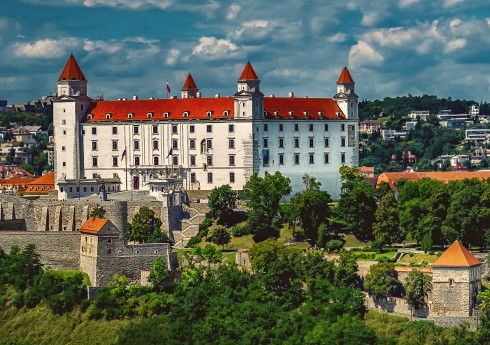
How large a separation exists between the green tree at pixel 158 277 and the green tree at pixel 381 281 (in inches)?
475

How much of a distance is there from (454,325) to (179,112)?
113 feet

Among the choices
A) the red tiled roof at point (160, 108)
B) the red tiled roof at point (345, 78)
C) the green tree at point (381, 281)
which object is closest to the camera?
the green tree at point (381, 281)

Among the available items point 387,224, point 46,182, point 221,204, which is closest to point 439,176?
point 221,204

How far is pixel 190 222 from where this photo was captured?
81.8 m

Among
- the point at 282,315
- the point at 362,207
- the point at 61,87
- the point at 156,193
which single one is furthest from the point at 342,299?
the point at 61,87

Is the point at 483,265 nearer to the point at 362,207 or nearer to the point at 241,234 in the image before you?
the point at 362,207

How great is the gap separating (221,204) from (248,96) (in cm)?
967

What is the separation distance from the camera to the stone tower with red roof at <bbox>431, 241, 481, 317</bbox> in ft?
205

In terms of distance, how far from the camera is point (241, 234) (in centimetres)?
7981

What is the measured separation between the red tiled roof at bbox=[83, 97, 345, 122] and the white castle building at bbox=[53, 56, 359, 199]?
0.07 metres

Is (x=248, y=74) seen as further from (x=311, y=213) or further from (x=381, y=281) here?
(x=381, y=281)

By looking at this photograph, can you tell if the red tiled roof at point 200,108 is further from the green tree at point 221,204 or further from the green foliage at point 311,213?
the green foliage at point 311,213

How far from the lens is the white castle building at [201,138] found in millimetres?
88562

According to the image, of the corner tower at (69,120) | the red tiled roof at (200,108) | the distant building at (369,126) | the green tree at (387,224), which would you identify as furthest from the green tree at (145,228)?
the distant building at (369,126)
